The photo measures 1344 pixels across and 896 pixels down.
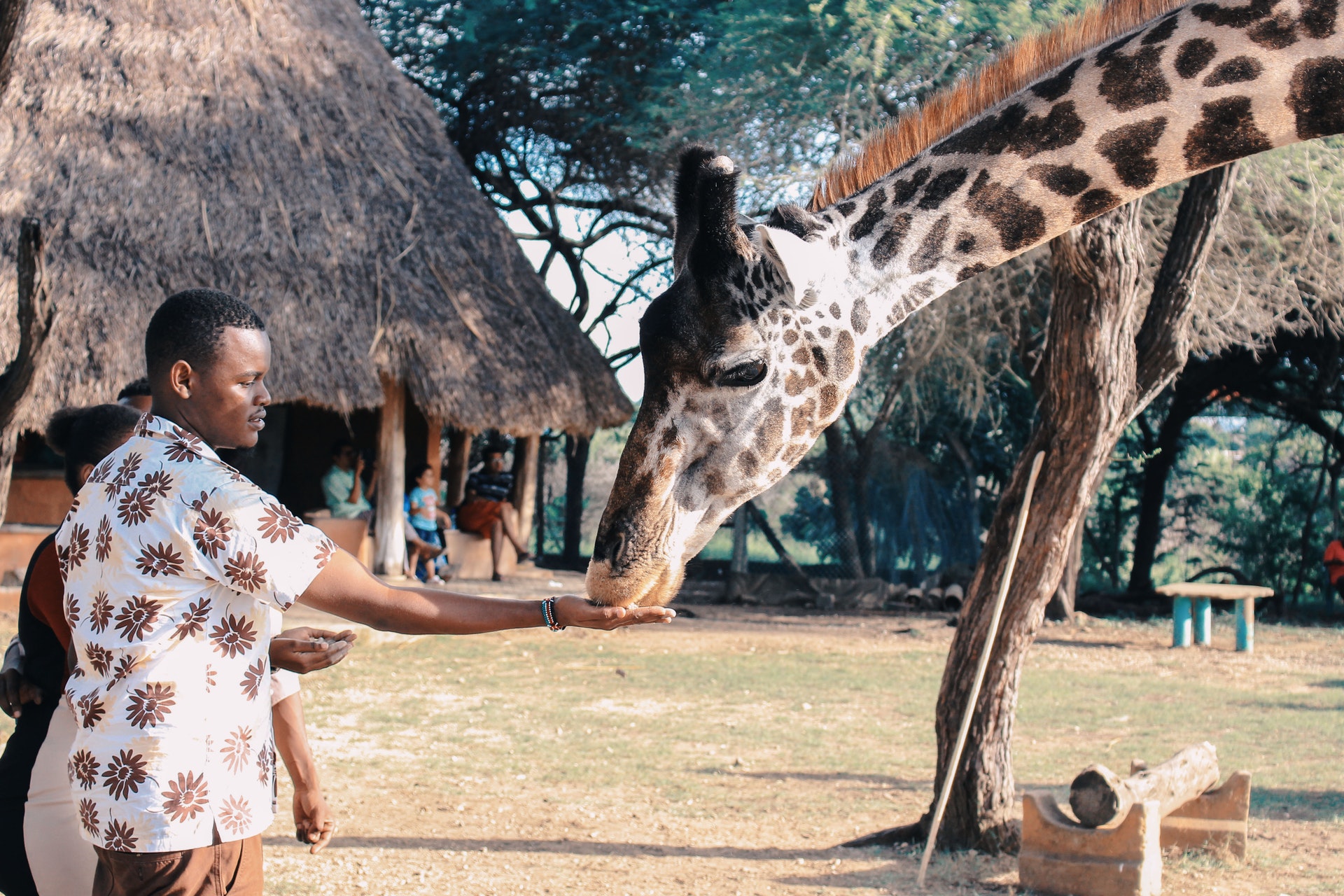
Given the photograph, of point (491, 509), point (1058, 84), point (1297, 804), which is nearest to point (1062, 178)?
point (1058, 84)

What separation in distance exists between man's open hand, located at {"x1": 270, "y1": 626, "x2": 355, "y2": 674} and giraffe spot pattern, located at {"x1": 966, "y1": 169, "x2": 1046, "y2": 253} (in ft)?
5.23

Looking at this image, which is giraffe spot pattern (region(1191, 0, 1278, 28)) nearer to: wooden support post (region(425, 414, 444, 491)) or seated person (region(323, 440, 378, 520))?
seated person (region(323, 440, 378, 520))

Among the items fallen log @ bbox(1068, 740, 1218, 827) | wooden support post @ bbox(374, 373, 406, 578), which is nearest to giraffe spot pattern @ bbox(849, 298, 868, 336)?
fallen log @ bbox(1068, 740, 1218, 827)

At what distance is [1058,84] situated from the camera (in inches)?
100

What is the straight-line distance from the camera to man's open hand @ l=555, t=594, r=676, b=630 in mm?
2061

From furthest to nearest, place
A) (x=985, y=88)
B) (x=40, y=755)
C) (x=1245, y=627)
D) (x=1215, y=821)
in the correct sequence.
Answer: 1. (x=1245, y=627)
2. (x=1215, y=821)
3. (x=985, y=88)
4. (x=40, y=755)

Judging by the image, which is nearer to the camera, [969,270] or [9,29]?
[969,270]

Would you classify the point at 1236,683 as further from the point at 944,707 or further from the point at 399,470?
the point at 399,470

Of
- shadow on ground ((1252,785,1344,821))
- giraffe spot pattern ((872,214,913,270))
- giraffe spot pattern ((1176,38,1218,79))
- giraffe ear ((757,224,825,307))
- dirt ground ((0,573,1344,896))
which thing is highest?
giraffe spot pattern ((1176,38,1218,79))

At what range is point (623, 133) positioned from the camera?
16547 millimetres

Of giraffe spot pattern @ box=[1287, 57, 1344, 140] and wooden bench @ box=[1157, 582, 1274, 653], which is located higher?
giraffe spot pattern @ box=[1287, 57, 1344, 140]

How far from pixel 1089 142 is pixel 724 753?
203 inches

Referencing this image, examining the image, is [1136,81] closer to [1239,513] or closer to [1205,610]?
[1205,610]

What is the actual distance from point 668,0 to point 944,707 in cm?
1247
